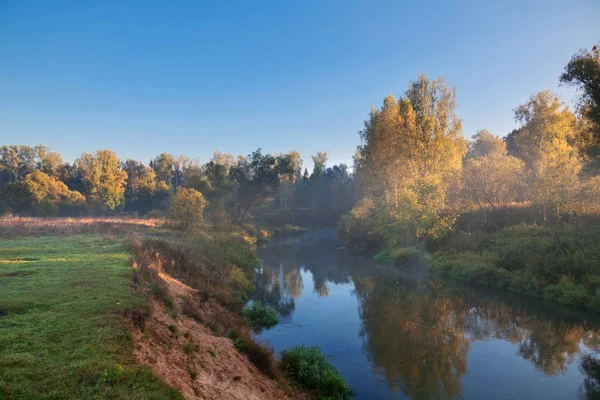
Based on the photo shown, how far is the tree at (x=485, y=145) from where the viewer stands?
67375 mm

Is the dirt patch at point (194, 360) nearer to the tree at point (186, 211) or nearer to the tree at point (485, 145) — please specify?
the tree at point (186, 211)

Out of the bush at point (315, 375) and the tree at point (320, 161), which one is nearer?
the bush at point (315, 375)

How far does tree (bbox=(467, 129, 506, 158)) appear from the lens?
67375 millimetres

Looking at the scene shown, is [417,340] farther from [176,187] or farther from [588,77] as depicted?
[176,187]

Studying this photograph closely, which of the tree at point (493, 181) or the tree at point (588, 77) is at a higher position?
the tree at point (588, 77)

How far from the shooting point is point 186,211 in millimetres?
41875

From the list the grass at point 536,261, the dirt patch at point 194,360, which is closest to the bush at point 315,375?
the dirt patch at point 194,360

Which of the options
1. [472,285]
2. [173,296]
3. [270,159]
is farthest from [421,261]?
[270,159]

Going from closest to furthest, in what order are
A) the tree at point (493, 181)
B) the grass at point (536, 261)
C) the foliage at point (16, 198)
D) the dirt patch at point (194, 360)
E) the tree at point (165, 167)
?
1. the dirt patch at point (194, 360)
2. the grass at point (536, 261)
3. the tree at point (493, 181)
4. the foliage at point (16, 198)
5. the tree at point (165, 167)

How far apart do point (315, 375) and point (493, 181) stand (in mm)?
33839

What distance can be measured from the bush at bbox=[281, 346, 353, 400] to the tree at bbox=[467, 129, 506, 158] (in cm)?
6603

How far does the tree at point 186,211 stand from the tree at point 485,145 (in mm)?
55893

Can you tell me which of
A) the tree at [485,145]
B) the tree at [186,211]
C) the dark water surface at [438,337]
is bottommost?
the dark water surface at [438,337]

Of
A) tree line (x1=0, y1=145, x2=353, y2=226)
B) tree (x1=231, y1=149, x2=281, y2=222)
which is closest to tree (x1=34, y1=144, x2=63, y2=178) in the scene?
tree line (x1=0, y1=145, x2=353, y2=226)
